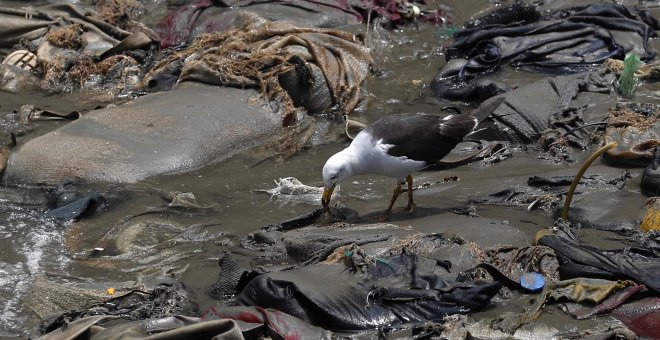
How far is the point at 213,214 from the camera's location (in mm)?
6516

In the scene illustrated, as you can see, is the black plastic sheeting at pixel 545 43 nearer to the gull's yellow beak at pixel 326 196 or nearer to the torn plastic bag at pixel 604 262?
the gull's yellow beak at pixel 326 196

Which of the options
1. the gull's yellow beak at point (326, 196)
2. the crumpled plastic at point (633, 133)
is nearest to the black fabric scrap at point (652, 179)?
the crumpled plastic at point (633, 133)

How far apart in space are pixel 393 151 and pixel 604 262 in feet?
5.22

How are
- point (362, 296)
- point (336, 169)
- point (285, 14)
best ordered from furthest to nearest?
point (285, 14) → point (336, 169) → point (362, 296)

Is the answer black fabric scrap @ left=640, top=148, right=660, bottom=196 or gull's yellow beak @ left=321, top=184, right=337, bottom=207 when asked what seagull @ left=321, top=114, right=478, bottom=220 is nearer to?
gull's yellow beak @ left=321, top=184, right=337, bottom=207

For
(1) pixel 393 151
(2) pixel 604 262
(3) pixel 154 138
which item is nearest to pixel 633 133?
(1) pixel 393 151

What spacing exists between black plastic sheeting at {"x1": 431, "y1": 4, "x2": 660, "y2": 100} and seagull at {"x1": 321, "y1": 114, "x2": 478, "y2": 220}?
2.63 metres

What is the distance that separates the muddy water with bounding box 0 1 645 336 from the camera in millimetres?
5676

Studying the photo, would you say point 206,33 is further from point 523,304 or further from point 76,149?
point 523,304

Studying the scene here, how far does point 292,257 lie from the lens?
5680 mm

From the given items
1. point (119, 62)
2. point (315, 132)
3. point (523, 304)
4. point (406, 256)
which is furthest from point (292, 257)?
point (119, 62)

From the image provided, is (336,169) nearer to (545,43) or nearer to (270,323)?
(270,323)

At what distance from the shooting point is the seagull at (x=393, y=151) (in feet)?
20.3

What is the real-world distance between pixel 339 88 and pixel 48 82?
9.06 feet
